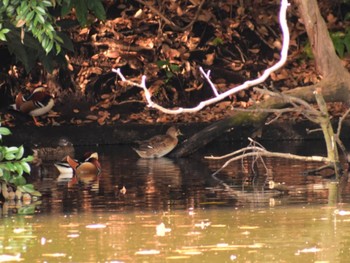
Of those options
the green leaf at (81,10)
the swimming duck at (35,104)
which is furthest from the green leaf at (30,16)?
the swimming duck at (35,104)

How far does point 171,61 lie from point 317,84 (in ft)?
22.2

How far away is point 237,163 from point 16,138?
A: 539cm

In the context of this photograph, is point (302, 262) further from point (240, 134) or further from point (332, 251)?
point (240, 134)

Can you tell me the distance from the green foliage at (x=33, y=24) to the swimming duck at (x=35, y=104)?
5260 mm

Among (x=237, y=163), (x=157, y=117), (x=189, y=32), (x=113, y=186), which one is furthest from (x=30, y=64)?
(x=189, y=32)

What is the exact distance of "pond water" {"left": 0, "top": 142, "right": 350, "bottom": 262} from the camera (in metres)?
11.2

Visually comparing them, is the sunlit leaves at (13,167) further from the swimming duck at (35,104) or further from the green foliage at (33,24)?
the swimming duck at (35,104)

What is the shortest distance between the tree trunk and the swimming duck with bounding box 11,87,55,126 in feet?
14.4

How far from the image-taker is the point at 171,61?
27047 mm

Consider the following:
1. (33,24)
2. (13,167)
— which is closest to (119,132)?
(13,167)

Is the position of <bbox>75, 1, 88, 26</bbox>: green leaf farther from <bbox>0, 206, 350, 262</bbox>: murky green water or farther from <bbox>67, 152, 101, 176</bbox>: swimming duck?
<bbox>0, 206, 350, 262</bbox>: murky green water

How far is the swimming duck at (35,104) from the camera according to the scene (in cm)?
2469

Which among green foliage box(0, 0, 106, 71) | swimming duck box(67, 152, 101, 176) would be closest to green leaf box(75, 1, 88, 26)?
green foliage box(0, 0, 106, 71)

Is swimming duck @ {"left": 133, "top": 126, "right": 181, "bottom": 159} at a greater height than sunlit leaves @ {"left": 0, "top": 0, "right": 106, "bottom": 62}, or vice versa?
sunlit leaves @ {"left": 0, "top": 0, "right": 106, "bottom": 62}
